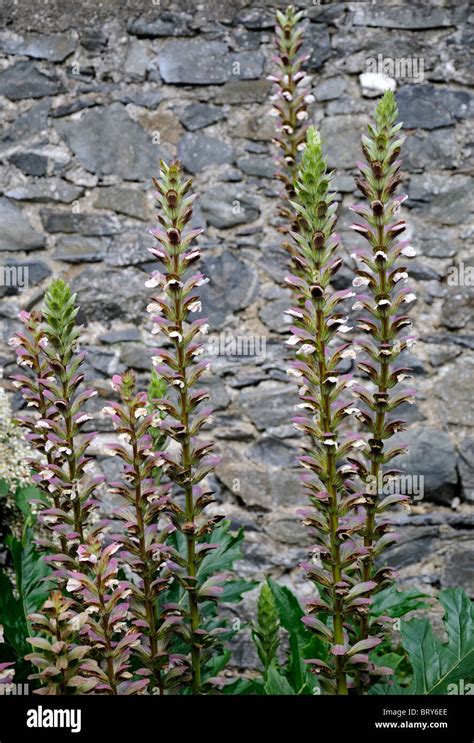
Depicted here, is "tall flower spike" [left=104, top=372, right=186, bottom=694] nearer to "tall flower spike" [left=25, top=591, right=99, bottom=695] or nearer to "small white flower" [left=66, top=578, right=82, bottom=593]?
"small white flower" [left=66, top=578, right=82, bottom=593]

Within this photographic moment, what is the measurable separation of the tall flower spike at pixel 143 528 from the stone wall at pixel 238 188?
2158 millimetres

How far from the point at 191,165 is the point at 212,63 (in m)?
0.44

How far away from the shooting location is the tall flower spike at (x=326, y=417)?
1.25 meters

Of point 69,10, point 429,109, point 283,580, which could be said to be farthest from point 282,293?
point 69,10

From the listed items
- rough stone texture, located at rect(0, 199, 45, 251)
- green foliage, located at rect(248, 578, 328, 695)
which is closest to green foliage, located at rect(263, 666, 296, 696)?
green foliage, located at rect(248, 578, 328, 695)

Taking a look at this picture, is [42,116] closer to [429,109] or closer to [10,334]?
[10,334]

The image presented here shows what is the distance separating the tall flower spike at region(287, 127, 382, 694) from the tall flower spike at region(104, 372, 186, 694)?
23 cm

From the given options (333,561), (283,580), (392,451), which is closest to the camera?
(333,561)

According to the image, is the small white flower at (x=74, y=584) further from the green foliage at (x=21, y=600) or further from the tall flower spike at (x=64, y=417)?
Answer: the green foliage at (x=21, y=600)

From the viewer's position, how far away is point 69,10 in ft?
11.7

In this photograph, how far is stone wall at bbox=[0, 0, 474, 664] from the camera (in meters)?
3.44

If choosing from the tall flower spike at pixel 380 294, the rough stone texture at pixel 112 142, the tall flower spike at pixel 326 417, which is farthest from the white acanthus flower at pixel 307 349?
the rough stone texture at pixel 112 142

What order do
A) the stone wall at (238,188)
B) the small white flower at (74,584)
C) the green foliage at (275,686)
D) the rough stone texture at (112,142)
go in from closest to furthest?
the small white flower at (74,584), the green foliage at (275,686), the stone wall at (238,188), the rough stone texture at (112,142)

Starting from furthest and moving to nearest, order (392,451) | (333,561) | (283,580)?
(283,580) → (392,451) → (333,561)
